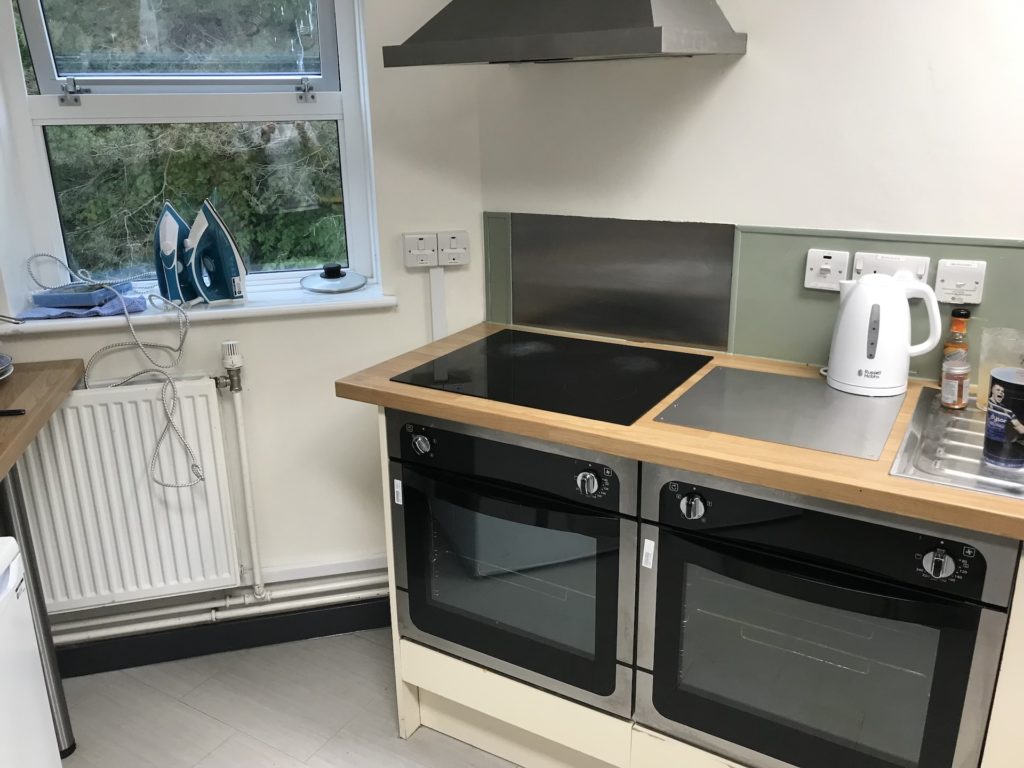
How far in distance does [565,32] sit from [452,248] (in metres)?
0.83

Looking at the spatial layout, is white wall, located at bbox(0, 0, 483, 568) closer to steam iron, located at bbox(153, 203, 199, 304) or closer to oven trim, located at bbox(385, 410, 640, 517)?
steam iron, located at bbox(153, 203, 199, 304)

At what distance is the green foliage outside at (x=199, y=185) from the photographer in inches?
→ 88.4

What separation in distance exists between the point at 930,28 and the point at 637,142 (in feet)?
2.07

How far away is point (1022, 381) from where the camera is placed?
1345 mm

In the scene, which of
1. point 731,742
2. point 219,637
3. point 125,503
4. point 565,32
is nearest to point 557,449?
point 731,742

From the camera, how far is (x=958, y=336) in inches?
65.7

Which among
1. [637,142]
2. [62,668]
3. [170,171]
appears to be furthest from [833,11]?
[62,668]

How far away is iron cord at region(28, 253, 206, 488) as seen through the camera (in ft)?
7.02

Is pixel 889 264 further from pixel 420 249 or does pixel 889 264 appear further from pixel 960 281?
pixel 420 249

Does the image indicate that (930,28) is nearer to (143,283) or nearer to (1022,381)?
(1022,381)

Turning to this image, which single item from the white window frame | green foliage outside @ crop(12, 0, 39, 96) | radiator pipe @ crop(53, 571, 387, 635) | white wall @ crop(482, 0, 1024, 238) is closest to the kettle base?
white wall @ crop(482, 0, 1024, 238)

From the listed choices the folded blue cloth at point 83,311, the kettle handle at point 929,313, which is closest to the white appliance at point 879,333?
the kettle handle at point 929,313

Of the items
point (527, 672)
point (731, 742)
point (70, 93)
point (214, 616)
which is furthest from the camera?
point (214, 616)

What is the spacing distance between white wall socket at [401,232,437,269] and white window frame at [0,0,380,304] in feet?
0.44
